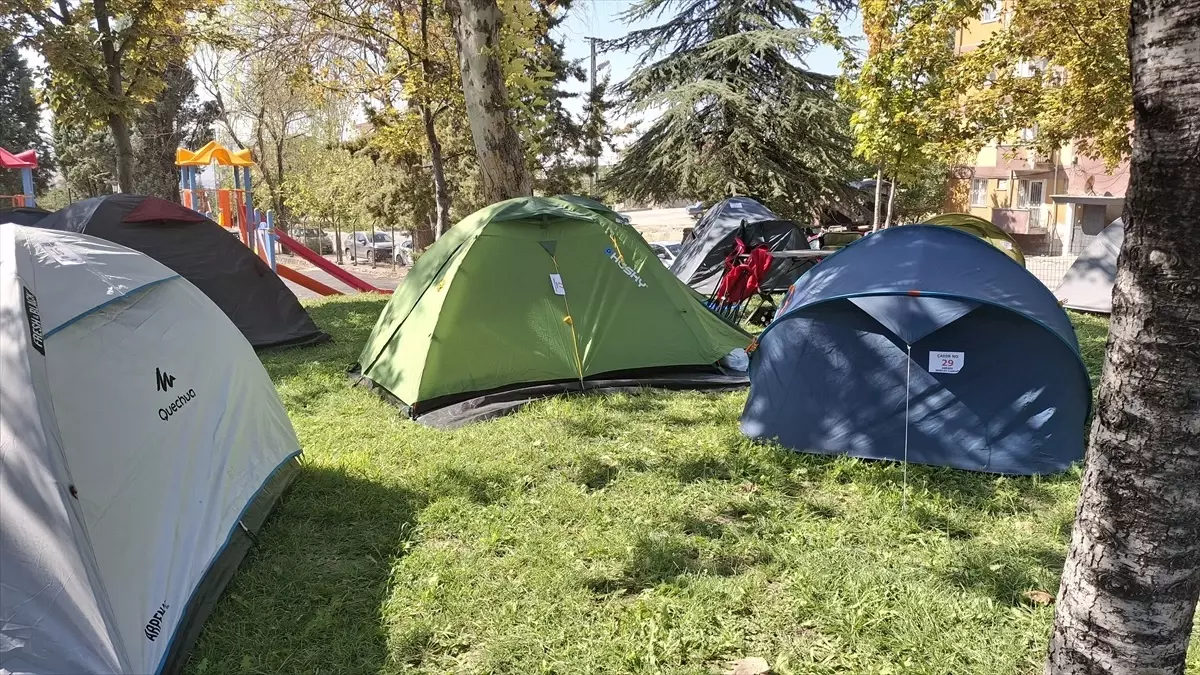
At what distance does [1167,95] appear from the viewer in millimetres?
1798

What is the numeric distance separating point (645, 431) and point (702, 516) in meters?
1.33

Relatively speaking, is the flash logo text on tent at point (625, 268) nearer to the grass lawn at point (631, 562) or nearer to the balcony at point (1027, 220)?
the grass lawn at point (631, 562)

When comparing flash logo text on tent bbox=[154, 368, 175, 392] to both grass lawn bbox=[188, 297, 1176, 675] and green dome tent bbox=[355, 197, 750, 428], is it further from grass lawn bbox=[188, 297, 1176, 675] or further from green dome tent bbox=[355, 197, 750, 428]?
green dome tent bbox=[355, 197, 750, 428]

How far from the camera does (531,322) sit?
588 centimetres

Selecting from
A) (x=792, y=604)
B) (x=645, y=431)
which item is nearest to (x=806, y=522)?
(x=792, y=604)

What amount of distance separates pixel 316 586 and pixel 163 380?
3.68 feet

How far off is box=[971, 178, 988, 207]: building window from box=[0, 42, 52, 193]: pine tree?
39.5m

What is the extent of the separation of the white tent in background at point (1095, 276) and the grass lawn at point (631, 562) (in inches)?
271

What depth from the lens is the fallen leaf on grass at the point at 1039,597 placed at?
3022mm

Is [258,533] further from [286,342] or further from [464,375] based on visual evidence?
[286,342]

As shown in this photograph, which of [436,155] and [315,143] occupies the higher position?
[315,143]

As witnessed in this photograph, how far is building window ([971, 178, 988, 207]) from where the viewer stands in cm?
2925

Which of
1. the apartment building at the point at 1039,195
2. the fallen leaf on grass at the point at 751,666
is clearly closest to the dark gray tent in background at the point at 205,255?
the fallen leaf on grass at the point at 751,666

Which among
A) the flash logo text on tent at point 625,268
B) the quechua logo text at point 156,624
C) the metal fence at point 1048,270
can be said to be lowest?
the quechua logo text at point 156,624
